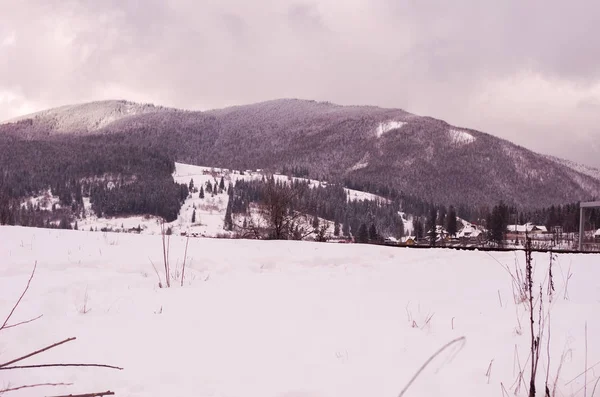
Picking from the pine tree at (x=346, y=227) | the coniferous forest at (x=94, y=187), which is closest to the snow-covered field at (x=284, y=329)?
the pine tree at (x=346, y=227)

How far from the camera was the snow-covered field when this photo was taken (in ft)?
7.30

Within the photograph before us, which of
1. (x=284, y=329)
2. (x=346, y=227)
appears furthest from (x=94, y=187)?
(x=284, y=329)

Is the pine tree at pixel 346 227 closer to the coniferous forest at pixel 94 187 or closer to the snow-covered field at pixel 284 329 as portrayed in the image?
the coniferous forest at pixel 94 187

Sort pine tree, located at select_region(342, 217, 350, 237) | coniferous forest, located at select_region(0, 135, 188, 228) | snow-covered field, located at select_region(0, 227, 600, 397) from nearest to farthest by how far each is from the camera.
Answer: snow-covered field, located at select_region(0, 227, 600, 397) → pine tree, located at select_region(342, 217, 350, 237) → coniferous forest, located at select_region(0, 135, 188, 228)

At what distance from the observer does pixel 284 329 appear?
3.13 metres

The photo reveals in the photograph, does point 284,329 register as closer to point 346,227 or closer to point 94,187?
point 346,227

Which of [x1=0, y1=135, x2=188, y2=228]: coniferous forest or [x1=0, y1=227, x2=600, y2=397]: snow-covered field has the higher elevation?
[x1=0, y1=135, x2=188, y2=228]: coniferous forest

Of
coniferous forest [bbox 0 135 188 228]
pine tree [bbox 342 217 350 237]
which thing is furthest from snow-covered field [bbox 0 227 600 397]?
coniferous forest [bbox 0 135 188 228]

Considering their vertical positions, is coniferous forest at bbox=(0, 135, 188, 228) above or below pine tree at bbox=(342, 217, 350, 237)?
above

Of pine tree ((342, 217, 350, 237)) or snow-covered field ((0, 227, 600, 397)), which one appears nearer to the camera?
snow-covered field ((0, 227, 600, 397))

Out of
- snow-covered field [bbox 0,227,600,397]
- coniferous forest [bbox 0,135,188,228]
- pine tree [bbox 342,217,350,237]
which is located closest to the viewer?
snow-covered field [bbox 0,227,600,397]

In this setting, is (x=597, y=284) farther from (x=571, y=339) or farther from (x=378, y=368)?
(x=378, y=368)

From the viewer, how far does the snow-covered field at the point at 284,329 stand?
223 cm

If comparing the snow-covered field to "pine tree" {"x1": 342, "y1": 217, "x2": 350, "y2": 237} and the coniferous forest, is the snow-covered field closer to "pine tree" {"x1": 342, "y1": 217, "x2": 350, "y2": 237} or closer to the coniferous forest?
"pine tree" {"x1": 342, "y1": 217, "x2": 350, "y2": 237}
